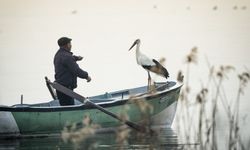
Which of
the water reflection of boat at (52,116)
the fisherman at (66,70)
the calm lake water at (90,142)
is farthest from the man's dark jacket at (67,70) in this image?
the calm lake water at (90,142)

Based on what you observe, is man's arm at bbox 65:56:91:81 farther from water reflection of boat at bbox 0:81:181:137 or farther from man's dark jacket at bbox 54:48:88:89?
water reflection of boat at bbox 0:81:181:137

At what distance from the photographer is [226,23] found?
10.9 metres

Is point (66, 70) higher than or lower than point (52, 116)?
higher

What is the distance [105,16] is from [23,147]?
587 cm

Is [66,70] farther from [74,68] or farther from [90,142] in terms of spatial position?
[90,142]

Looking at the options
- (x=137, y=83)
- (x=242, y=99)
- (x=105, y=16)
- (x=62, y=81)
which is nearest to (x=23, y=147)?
(x=62, y=81)

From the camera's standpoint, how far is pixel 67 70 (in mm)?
5543

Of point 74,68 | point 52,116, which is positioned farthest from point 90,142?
point 74,68

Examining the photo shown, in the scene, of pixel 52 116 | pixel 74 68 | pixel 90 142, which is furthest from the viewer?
pixel 74 68

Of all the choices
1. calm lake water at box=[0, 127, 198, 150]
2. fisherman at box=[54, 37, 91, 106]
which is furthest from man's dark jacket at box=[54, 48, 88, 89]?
calm lake water at box=[0, 127, 198, 150]

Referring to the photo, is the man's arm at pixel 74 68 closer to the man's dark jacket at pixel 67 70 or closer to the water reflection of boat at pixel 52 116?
the man's dark jacket at pixel 67 70

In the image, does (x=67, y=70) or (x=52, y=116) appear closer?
(x=52, y=116)

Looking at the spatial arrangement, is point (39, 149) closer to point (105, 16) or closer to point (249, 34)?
point (249, 34)

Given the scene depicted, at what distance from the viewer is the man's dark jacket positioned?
18.0 ft
